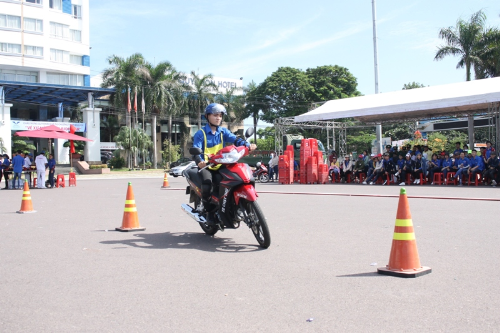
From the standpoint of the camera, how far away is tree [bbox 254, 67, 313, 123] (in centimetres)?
5578

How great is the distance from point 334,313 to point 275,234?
378 cm

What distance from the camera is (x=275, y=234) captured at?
7.56 metres

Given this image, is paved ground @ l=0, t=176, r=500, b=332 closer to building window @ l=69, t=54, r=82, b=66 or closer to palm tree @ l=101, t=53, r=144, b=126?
palm tree @ l=101, t=53, r=144, b=126

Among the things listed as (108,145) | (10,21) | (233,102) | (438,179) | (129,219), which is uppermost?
(10,21)

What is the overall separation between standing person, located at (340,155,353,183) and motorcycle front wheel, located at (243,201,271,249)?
57.6 feet

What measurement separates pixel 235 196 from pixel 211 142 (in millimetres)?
1227

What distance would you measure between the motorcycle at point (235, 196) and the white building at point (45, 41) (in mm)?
51296

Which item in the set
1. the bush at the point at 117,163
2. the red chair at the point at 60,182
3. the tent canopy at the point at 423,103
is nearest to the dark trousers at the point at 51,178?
the red chair at the point at 60,182

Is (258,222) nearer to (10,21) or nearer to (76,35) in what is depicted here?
(10,21)

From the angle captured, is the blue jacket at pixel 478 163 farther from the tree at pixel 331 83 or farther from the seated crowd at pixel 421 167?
the tree at pixel 331 83

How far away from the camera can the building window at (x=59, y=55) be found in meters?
54.7

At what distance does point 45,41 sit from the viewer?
53.7 metres

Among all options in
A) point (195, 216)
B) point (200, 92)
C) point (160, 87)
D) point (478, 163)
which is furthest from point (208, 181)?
point (200, 92)

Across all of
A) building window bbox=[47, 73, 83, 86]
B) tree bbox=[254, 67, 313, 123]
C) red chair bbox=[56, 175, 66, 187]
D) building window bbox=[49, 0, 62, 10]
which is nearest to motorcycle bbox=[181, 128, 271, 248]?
red chair bbox=[56, 175, 66, 187]
